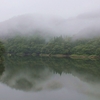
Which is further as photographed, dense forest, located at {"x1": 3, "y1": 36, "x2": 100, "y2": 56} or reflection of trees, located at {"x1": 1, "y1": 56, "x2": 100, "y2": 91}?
dense forest, located at {"x1": 3, "y1": 36, "x2": 100, "y2": 56}

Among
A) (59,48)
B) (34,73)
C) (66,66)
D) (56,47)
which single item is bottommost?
(59,48)

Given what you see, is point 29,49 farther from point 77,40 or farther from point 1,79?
point 1,79

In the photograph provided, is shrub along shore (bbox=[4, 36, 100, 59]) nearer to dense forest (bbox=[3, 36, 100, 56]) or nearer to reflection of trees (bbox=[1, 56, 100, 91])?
dense forest (bbox=[3, 36, 100, 56])

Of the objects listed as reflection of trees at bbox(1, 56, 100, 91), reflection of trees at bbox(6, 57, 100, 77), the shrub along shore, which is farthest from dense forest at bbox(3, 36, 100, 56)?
reflection of trees at bbox(1, 56, 100, 91)

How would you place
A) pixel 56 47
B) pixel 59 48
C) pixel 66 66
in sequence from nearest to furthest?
pixel 66 66 → pixel 59 48 → pixel 56 47

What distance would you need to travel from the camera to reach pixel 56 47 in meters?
103

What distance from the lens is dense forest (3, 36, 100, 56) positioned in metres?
87.8

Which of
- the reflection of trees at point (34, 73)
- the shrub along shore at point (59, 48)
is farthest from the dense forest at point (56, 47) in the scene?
the reflection of trees at point (34, 73)

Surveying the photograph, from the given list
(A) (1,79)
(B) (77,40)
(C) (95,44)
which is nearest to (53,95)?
(A) (1,79)

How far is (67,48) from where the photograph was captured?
9962 cm

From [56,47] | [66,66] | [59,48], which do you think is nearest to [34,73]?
[66,66]

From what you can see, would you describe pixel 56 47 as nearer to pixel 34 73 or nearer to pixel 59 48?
pixel 59 48

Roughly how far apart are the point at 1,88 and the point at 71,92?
7691 millimetres

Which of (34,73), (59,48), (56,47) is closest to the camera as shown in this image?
(34,73)
